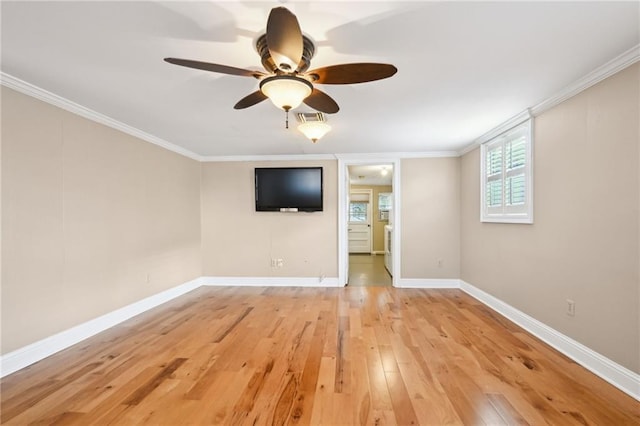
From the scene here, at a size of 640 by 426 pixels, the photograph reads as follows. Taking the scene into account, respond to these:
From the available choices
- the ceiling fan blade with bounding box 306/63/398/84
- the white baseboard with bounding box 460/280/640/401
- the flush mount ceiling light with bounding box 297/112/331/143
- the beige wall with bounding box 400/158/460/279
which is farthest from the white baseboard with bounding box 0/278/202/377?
the white baseboard with bounding box 460/280/640/401

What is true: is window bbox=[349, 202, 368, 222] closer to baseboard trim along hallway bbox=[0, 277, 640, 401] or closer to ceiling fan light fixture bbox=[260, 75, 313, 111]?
baseboard trim along hallway bbox=[0, 277, 640, 401]

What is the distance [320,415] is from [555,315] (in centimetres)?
231

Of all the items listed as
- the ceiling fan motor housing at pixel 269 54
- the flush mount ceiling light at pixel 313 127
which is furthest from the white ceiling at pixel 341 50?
the flush mount ceiling light at pixel 313 127

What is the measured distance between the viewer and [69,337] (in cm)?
262

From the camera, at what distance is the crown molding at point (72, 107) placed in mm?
2177

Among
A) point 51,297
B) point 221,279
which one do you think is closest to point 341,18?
point 51,297

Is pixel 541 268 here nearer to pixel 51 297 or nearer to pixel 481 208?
pixel 481 208

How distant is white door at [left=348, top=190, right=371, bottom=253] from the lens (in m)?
9.02

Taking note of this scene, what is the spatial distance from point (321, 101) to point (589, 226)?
89.9 inches

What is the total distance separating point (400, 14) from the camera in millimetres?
1496

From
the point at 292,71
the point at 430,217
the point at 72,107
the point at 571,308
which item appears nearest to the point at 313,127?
the point at 292,71

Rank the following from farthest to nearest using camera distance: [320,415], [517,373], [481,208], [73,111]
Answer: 1. [481,208]
2. [73,111]
3. [517,373]
4. [320,415]

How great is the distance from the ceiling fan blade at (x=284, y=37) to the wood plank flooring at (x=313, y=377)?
2035 millimetres

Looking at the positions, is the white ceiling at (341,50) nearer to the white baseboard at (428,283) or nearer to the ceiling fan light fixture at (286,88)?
the ceiling fan light fixture at (286,88)
